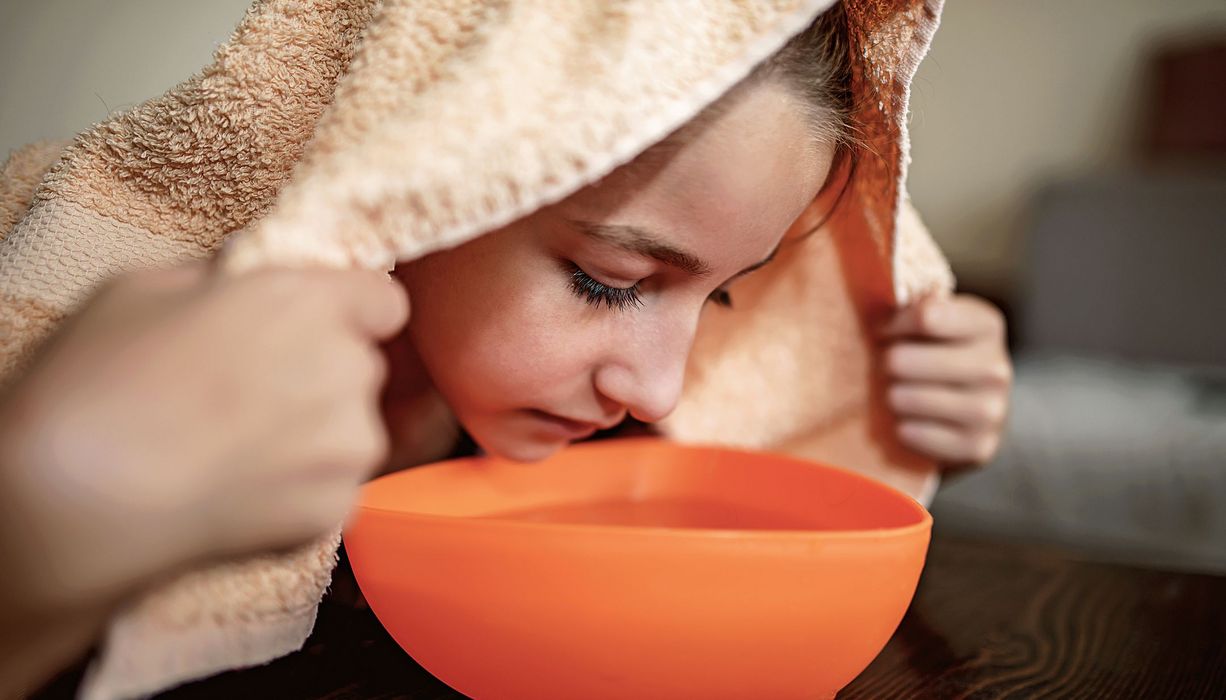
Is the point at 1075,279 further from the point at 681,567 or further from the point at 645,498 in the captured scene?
the point at 681,567

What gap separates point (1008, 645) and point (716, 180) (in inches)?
13.2

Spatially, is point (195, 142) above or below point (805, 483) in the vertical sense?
above

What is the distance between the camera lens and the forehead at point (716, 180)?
47cm

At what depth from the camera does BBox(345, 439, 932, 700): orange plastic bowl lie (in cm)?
36

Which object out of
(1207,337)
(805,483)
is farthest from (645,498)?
(1207,337)

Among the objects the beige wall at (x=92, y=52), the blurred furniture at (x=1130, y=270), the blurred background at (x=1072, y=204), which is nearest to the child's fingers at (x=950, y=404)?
the blurred background at (x=1072, y=204)

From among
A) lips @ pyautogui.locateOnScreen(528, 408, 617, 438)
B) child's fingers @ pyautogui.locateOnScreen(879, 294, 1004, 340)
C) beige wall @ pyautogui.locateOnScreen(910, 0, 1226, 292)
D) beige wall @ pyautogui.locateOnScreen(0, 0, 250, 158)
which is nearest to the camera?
beige wall @ pyautogui.locateOnScreen(0, 0, 250, 158)

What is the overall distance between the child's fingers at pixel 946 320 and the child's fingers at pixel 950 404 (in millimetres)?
43

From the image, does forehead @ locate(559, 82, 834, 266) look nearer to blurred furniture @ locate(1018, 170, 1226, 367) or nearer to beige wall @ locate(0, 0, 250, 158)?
beige wall @ locate(0, 0, 250, 158)

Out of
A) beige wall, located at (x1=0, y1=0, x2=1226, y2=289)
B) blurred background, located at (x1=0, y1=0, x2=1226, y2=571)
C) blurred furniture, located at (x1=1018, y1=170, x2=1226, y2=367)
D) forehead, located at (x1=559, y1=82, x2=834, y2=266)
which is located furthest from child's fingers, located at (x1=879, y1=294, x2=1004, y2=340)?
beige wall, located at (x1=0, y1=0, x2=1226, y2=289)

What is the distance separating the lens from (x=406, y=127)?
1.24 ft

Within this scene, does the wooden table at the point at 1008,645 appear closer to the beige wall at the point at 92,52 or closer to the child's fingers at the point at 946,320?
the child's fingers at the point at 946,320

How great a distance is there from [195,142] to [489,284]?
0.17 meters

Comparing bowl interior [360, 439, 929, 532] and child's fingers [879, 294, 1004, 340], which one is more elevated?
child's fingers [879, 294, 1004, 340]
